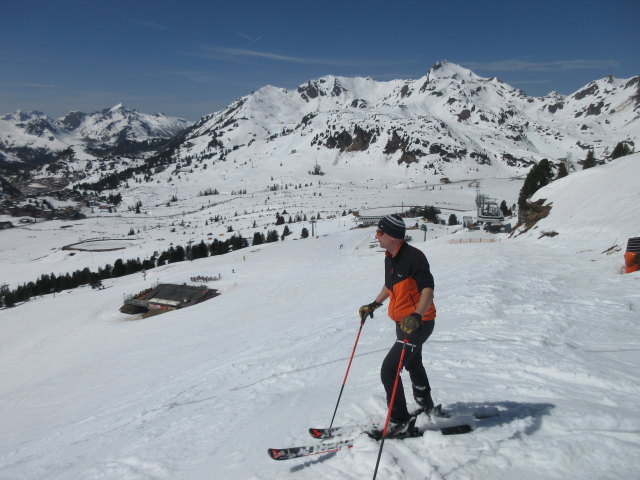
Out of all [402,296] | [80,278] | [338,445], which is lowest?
[80,278]

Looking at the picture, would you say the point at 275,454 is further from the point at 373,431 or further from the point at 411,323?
the point at 411,323

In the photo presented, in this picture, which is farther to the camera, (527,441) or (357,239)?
(357,239)

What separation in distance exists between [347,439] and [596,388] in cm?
413

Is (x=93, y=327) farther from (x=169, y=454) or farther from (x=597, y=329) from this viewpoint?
(x=597, y=329)

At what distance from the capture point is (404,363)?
4832mm

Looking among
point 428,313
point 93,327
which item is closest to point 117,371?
point 428,313

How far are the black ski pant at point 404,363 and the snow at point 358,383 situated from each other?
393mm

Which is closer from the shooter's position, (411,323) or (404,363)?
(411,323)

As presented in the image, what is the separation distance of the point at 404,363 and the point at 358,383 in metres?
2.87

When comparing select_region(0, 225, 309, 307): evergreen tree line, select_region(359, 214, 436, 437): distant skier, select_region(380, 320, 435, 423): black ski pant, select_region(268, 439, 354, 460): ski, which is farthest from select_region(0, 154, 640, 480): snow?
select_region(0, 225, 309, 307): evergreen tree line

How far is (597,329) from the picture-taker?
30.0ft

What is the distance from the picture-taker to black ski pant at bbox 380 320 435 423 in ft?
15.7

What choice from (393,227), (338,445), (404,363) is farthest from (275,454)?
(393,227)

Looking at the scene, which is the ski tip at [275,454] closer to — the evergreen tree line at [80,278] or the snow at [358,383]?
the snow at [358,383]
